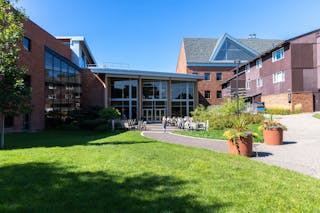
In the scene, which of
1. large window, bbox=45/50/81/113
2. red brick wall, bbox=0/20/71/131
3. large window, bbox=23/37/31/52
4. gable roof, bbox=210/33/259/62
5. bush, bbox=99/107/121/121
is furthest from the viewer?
gable roof, bbox=210/33/259/62

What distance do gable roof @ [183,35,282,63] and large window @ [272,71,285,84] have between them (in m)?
14.1

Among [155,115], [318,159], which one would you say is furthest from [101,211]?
[155,115]

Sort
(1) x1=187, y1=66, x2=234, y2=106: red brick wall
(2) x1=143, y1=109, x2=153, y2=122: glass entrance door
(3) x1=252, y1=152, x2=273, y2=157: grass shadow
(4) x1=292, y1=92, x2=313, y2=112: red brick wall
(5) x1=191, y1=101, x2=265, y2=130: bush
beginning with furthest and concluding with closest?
(1) x1=187, y1=66, x2=234, y2=106: red brick wall
(2) x1=143, y1=109, x2=153, y2=122: glass entrance door
(4) x1=292, y1=92, x2=313, y2=112: red brick wall
(5) x1=191, y1=101, x2=265, y2=130: bush
(3) x1=252, y1=152, x2=273, y2=157: grass shadow

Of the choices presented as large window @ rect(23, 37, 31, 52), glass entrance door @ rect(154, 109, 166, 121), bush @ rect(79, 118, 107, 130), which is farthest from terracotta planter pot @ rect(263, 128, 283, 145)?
glass entrance door @ rect(154, 109, 166, 121)

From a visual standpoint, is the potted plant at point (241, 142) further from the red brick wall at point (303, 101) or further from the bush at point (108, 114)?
the red brick wall at point (303, 101)

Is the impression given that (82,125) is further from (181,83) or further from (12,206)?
(12,206)

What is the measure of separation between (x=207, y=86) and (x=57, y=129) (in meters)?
29.5

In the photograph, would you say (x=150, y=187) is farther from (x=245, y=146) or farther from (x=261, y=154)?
(x=261, y=154)

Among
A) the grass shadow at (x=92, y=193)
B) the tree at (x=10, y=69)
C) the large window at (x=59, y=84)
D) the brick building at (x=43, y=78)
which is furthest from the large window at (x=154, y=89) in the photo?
the grass shadow at (x=92, y=193)

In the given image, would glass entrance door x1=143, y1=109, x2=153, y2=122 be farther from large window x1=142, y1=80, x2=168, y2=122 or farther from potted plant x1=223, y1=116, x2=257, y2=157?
potted plant x1=223, y1=116, x2=257, y2=157

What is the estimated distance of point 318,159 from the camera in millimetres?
7984

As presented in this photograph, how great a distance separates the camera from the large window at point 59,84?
23375 mm

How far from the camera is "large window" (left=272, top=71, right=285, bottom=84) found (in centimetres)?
3055

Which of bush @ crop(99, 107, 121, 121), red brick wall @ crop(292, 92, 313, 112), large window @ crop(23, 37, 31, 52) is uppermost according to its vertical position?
large window @ crop(23, 37, 31, 52)
